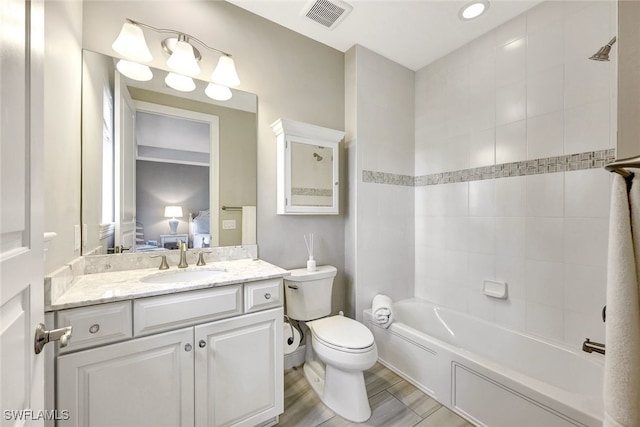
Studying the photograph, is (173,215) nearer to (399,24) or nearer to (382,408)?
(382,408)

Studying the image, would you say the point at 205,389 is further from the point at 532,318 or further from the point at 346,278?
the point at 532,318

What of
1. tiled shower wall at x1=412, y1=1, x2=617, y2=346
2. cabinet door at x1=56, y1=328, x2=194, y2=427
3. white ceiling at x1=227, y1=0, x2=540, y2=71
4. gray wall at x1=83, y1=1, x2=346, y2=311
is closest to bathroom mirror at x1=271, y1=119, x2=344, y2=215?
gray wall at x1=83, y1=1, x2=346, y2=311

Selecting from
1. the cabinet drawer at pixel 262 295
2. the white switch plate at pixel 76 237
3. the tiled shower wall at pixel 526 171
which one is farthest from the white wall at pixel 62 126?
the tiled shower wall at pixel 526 171

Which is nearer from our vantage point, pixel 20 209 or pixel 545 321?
pixel 20 209

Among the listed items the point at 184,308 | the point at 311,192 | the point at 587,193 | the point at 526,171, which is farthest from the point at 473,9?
the point at 184,308

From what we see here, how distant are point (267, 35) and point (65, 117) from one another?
55.9 inches

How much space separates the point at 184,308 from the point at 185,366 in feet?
0.88

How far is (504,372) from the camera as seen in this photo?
4.53ft

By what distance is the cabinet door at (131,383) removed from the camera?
3.16 feet

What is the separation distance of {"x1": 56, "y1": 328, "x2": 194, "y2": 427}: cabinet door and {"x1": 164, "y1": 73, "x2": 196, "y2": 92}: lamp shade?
56.0 inches

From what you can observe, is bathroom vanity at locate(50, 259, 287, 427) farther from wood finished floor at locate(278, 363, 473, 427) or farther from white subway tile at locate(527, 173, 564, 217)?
white subway tile at locate(527, 173, 564, 217)

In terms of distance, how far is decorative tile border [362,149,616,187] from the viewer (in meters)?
1.53

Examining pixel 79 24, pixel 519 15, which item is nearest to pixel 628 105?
pixel 519 15

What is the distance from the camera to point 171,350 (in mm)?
1140
